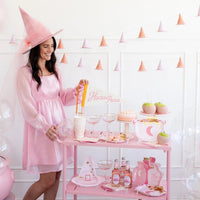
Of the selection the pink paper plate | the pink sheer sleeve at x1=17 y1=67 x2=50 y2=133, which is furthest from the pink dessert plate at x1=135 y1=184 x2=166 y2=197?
the pink sheer sleeve at x1=17 y1=67 x2=50 y2=133

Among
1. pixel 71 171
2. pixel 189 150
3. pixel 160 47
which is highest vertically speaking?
pixel 160 47

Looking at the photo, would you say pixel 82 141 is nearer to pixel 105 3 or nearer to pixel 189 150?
pixel 189 150

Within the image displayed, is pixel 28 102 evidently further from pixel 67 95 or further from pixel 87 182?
pixel 87 182

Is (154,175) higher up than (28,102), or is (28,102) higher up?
(28,102)

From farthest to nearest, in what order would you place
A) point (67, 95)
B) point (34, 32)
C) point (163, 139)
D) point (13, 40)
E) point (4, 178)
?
1. point (13, 40)
2. point (67, 95)
3. point (4, 178)
4. point (34, 32)
5. point (163, 139)

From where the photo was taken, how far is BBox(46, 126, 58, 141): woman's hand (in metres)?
2.20

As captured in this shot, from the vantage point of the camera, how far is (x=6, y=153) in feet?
7.98

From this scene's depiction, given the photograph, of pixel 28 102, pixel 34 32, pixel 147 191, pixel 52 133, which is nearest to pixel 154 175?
pixel 147 191

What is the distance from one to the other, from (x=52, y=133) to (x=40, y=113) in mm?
215

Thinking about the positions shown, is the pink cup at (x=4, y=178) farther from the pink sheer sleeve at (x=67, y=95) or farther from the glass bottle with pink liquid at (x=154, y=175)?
the glass bottle with pink liquid at (x=154, y=175)

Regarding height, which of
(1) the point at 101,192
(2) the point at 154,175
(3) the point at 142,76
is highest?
(3) the point at 142,76

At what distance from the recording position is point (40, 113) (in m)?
2.32

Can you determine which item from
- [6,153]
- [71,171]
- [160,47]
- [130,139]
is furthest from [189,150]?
[6,153]

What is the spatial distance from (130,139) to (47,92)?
0.74m
